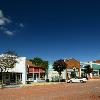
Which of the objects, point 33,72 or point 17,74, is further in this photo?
point 33,72

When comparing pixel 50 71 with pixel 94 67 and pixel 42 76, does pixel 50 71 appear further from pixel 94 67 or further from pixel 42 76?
pixel 94 67

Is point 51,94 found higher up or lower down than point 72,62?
lower down

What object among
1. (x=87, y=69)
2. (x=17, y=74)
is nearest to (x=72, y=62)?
(x=87, y=69)

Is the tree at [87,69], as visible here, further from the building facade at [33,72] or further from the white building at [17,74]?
the white building at [17,74]

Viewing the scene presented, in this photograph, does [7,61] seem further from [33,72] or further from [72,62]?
[72,62]

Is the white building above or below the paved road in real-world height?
above

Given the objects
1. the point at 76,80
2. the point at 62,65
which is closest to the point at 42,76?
the point at 62,65

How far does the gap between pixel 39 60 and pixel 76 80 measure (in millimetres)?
48630

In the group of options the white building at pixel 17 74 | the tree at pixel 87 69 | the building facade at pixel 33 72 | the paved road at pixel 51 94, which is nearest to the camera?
the paved road at pixel 51 94

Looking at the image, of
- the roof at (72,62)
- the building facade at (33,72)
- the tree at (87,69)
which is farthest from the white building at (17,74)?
the tree at (87,69)

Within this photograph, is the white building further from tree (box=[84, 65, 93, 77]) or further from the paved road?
tree (box=[84, 65, 93, 77])

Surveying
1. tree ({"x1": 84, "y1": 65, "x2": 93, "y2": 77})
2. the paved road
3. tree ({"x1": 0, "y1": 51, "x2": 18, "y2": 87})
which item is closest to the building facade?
tree ({"x1": 0, "y1": 51, "x2": 18, "y2": 87})

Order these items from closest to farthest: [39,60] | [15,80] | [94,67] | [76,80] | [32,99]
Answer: [32,99], [15,80], [76,80], [94,67], [39,60]

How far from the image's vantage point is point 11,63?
4872 cm
